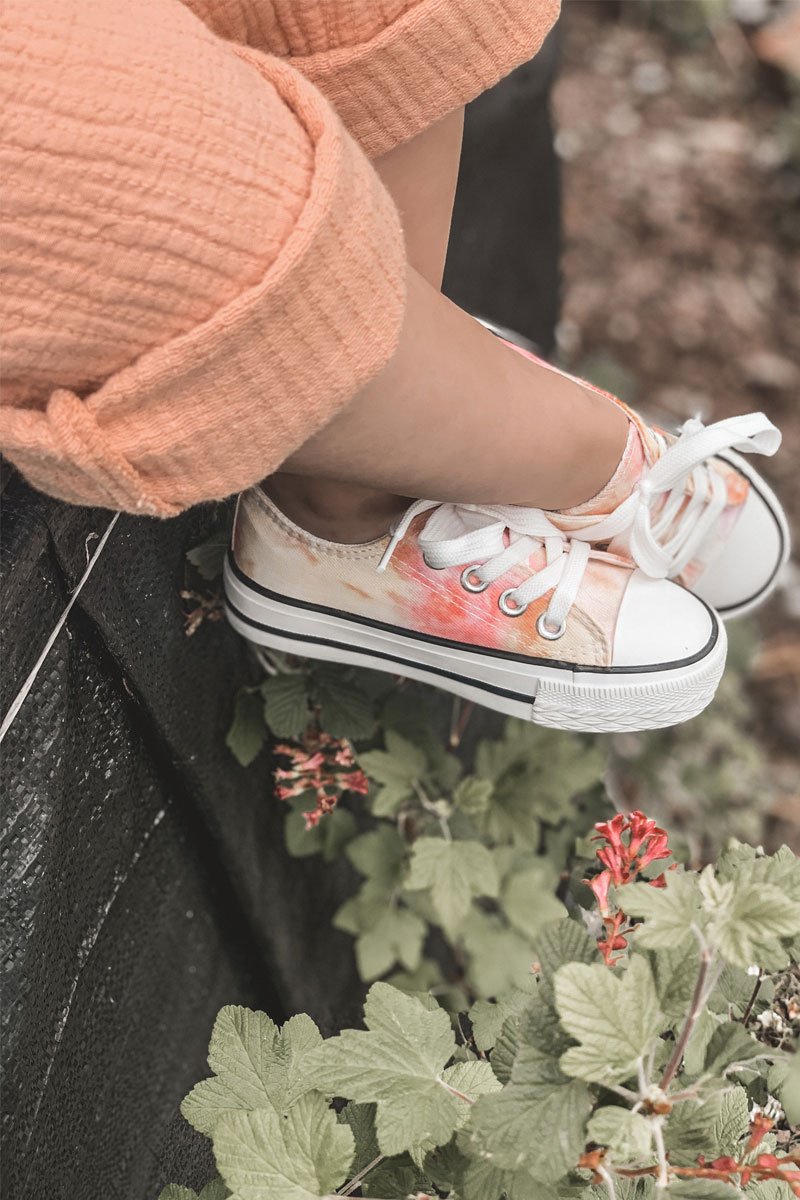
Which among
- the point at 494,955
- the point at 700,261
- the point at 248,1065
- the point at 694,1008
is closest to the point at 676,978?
the point at 694,1008

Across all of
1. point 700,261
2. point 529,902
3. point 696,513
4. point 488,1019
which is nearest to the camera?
point 488,1019

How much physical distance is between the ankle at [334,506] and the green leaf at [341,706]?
0.64ft

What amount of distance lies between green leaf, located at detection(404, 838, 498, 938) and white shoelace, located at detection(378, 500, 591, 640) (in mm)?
255

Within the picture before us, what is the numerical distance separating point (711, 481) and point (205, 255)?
1.96ft

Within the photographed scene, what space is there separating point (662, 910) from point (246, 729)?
568mm

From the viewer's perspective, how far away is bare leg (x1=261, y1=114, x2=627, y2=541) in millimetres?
648

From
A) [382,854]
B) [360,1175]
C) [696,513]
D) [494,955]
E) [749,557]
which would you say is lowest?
[494,955]

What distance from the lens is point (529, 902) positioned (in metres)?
1.10

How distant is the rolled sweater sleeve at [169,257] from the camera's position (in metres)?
0.49

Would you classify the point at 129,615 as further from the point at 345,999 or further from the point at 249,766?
the point at 345,999

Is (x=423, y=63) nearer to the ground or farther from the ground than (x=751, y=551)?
farther from the ground

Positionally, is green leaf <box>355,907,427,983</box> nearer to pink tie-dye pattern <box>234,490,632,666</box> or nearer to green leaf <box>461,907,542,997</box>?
green leaf <box>461,907,542,997</box>

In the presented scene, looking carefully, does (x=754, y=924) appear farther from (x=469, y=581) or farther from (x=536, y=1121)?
(x=469, y=581)

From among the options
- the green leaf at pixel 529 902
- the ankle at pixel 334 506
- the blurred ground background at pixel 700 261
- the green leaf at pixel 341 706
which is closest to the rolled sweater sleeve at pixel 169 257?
the ankle at pixel 334 506
